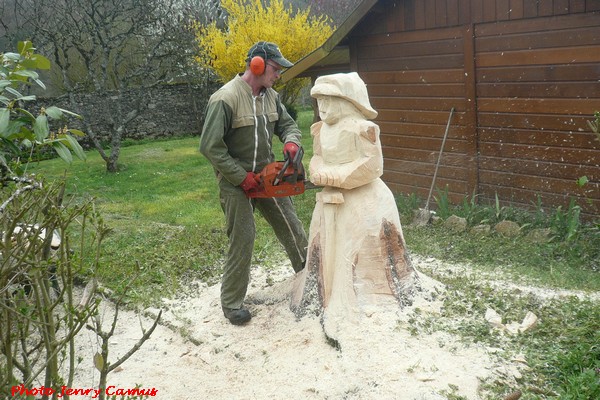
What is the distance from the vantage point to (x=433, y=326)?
413cm

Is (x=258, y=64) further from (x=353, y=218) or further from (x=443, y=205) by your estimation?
(x=443, y=205)

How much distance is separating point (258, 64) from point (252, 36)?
39.7ft

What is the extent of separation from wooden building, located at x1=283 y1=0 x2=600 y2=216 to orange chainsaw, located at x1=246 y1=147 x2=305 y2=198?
3347mm

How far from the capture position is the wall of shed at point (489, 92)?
6.62 m

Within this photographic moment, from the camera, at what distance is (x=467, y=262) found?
240 inches

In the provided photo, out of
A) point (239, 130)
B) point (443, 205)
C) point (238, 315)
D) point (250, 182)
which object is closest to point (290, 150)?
point (250, 182)

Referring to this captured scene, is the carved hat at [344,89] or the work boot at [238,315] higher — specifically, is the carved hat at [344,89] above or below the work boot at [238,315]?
above

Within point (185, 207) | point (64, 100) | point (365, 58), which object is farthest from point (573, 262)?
point (64, 100)

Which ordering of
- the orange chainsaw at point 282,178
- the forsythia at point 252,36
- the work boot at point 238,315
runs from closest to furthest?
the orange chainsaw at point 282,178
the work boot at point 238,315
the forsythia at point 252,36

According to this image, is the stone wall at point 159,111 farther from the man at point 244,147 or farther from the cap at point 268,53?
the cap at point 268,53

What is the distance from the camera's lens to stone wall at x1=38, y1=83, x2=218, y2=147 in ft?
59.2

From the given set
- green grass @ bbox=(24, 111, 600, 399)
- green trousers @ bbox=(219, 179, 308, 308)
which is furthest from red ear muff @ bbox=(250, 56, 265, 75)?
green grass @ bbox=(24, 111, 600, 399)

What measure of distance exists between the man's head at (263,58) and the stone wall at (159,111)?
14126mm

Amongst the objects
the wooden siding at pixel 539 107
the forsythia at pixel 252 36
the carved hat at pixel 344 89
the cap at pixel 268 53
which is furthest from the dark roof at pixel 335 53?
the forsythia at pixel 252 36
